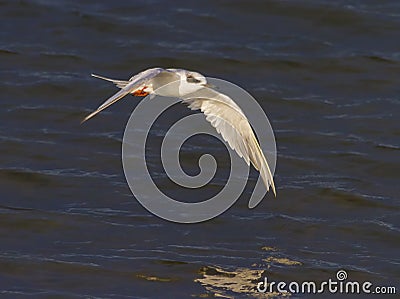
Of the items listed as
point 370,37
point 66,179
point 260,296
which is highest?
point 370,37

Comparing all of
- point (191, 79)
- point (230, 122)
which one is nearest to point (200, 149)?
point (230, 122)

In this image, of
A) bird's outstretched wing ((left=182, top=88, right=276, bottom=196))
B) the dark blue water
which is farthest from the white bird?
the dark blue water

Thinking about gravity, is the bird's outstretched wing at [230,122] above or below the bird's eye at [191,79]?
below

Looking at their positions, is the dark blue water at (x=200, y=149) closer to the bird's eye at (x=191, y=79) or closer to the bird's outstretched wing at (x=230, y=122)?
the bird's outstretched wing at (x=230, y=122)

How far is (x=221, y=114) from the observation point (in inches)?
399

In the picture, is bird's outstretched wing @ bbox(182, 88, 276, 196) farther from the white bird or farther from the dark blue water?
the dark blue water

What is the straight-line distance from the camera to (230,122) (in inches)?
399

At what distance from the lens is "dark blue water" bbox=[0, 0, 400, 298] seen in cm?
987

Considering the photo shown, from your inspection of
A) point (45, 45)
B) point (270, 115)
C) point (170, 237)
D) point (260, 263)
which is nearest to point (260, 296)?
point (260, 263)

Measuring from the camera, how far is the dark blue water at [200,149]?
32.4 ft

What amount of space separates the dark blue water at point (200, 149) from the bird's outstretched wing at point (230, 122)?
81cm

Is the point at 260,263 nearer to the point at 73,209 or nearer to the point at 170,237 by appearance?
the point at 170,237

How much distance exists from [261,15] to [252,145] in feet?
18.6

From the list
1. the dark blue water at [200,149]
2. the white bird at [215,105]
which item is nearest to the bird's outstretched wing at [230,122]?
the white bird at [215,105]
